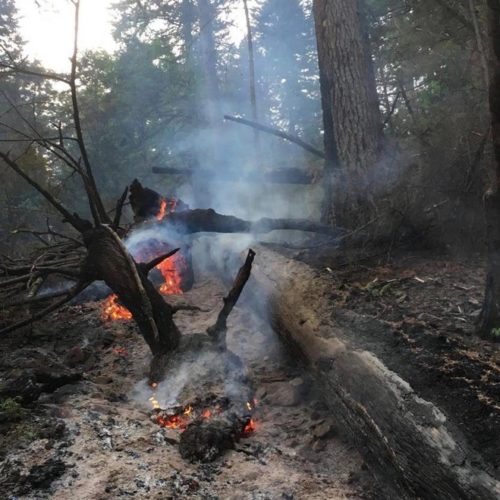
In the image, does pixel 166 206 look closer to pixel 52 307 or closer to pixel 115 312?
pixel 115 312

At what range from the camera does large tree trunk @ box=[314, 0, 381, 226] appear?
6.82 metres

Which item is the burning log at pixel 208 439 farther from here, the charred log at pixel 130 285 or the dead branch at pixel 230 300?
the charred log at pixel 130 285

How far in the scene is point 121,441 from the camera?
Answer: 3.20 meters

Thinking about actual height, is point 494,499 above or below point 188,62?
below

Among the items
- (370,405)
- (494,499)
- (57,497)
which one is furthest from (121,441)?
(494,499)

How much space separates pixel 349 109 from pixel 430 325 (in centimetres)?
477


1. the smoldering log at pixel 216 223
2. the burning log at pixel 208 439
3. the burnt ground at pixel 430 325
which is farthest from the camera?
the smoldering log at pixel 216 223

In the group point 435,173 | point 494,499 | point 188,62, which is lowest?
point 494,499

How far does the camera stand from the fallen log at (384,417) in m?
2.07

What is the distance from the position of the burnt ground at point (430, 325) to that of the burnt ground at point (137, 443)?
2.88ft

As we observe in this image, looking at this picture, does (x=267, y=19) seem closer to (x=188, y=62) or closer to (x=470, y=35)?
(x=188, y=62)

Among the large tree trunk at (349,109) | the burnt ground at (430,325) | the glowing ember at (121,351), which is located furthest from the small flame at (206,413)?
the large tree trunk at (349,109)

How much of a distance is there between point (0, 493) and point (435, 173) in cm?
599

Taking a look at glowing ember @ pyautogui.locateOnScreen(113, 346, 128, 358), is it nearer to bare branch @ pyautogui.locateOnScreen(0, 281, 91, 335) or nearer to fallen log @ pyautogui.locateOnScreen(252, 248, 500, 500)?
bare branch @ pyautogui.locateOnScreen(0, 281, 91, 335)
